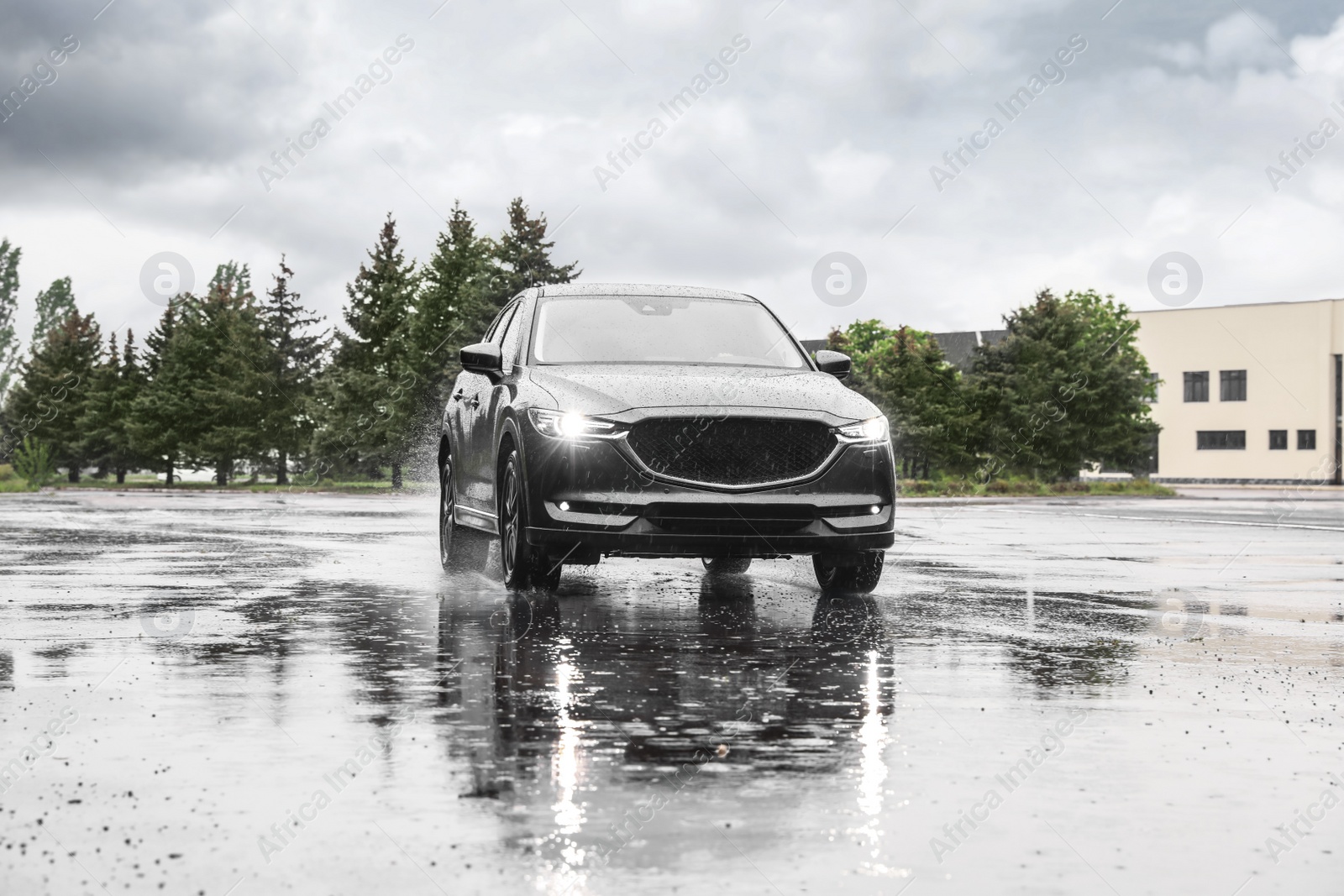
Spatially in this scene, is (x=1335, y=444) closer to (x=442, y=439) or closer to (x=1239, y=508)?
(x=1239, y=508)

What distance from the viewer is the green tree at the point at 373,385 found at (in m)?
57.8

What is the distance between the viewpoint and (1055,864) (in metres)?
4.13

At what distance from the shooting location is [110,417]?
7394cm

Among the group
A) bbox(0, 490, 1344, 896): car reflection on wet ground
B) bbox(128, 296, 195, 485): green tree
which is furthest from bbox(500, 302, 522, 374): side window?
bbox(128, 296, 195, 485): green tree

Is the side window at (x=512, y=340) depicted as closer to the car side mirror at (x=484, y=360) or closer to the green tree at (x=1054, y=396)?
the car side mirror at (x=484, y=360)

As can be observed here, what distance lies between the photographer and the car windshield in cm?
1123

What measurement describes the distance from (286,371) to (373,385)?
1039 centimetres

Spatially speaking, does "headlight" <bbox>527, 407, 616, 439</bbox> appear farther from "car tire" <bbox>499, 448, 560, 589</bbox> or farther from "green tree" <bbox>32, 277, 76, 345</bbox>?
"green tree" <bbox>32, 277, 76, 345</bbox>

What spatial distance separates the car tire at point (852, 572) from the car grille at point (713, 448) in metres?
1.45

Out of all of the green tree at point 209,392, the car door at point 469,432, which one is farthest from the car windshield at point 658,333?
the green tree at point 209,392

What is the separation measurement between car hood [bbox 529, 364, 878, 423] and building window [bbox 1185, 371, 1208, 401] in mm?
80426

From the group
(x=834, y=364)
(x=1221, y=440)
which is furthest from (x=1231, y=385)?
(x=834, y=364)

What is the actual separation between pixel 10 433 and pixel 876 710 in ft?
264

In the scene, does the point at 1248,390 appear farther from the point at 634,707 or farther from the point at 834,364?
the point at 634,707
